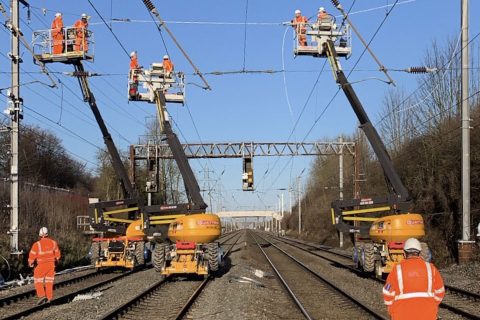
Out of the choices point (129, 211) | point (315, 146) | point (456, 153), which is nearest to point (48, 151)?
point (315, 146)

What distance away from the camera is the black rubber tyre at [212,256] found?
20.5m

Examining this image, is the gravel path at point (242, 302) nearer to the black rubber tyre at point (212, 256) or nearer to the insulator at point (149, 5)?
the black rubber tyre at point (212, 256)

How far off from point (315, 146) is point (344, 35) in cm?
2679

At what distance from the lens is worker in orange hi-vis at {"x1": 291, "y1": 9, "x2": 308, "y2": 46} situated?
22389 mm

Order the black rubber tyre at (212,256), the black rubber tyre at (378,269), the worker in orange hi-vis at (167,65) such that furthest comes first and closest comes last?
the worker in orange hi-vis at (167,65)
the black rubber tyre at (212,256)
the black rubber tyre at (378,269)

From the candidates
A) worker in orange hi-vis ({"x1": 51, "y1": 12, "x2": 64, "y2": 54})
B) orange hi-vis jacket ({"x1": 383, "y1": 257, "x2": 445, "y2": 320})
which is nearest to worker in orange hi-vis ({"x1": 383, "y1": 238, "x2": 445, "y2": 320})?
orange hi-vis jacket ({"x1": 383, "y1": 257, "x2": 445, "y2": 320})

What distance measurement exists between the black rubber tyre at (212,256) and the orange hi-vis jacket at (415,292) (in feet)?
46.9

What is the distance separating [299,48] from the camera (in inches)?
891

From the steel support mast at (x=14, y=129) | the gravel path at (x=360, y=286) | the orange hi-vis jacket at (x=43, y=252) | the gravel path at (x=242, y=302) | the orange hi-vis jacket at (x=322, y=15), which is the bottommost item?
the gravel path at (x=360, y=286)

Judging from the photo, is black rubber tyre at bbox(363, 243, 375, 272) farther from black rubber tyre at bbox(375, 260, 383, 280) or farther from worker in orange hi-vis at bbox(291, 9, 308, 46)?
worker in orange hi-vis at bbox(291, 9, 308, 46)

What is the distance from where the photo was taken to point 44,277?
48.6 ft

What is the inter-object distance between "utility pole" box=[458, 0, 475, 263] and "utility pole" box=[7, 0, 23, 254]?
16.6 meters

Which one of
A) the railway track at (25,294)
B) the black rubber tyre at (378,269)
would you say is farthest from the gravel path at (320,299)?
the railway track at (25,294)

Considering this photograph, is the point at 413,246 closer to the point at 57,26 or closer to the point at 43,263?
the point at 43,263
